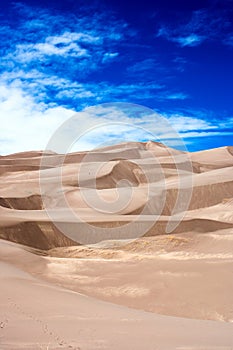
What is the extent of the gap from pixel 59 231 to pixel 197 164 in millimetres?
32658

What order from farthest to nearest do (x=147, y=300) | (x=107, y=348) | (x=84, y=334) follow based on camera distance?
1. (x=147, y=300)
2. (x=84, y=334)
3. (x=107, y=348)

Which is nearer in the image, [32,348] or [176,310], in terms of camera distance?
[32,348]

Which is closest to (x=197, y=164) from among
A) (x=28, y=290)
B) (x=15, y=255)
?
(x=15, y=255)

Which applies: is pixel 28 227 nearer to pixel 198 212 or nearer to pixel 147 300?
pixel 147 300

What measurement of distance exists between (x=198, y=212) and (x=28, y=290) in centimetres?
1483

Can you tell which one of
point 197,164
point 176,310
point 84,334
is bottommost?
point 176,310

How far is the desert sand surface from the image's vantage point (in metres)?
3.97

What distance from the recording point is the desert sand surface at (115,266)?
3.97 metres

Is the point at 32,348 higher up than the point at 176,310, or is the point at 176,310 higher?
the point at 32,348

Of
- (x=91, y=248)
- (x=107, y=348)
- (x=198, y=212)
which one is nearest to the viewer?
(x=107, y=348)

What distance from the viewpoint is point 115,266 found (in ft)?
30.9

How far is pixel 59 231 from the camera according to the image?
14.7 meters

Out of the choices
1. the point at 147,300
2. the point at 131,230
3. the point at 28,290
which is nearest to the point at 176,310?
the point at 147,300

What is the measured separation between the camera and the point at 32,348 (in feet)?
10.2
